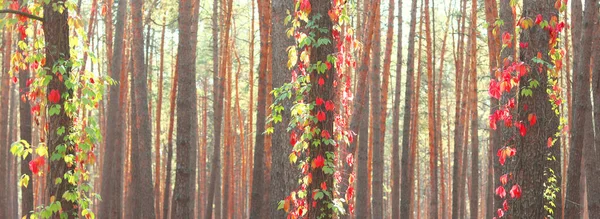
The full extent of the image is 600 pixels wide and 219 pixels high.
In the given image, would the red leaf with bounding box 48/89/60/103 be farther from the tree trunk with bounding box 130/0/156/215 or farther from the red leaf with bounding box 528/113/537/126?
the tree trunk with bounding box 130/0/156/215

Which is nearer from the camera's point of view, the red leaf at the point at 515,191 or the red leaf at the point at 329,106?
the red leaf at the point at 329,106

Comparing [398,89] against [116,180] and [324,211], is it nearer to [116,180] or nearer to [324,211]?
[116,180]

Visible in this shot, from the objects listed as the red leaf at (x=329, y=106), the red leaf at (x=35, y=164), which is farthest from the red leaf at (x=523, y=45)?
the red leaf at (x=35, y=164)

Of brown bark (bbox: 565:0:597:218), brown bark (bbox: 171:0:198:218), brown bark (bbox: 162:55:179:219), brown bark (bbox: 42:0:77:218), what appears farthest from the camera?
brown bark (bbox: 162:55:179:219)

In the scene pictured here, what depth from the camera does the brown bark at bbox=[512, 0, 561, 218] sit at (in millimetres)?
5676

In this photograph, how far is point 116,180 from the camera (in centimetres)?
1316

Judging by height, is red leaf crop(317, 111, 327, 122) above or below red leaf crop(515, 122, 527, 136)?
above

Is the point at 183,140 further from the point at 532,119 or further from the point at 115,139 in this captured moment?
the point at 532,119

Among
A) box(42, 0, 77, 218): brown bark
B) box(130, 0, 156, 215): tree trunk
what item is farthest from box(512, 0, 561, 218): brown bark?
box(130, 0, 156, 215): tree trunk

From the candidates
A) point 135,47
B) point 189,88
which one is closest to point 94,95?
point 189,88

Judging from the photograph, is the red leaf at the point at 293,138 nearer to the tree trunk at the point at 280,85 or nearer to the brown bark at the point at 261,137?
the tree trunk at the point at 280,85

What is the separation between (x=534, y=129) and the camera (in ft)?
19.1

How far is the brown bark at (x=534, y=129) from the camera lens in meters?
5.68

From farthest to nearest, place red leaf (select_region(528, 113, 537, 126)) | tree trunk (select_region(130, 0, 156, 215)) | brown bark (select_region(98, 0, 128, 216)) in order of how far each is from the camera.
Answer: brown bark (select_region(98, 0, 128, 216)) < tree trunk (select_region(130, 0, 156, 215)) < red leaf (select_region(528, 113, 537, 126))
